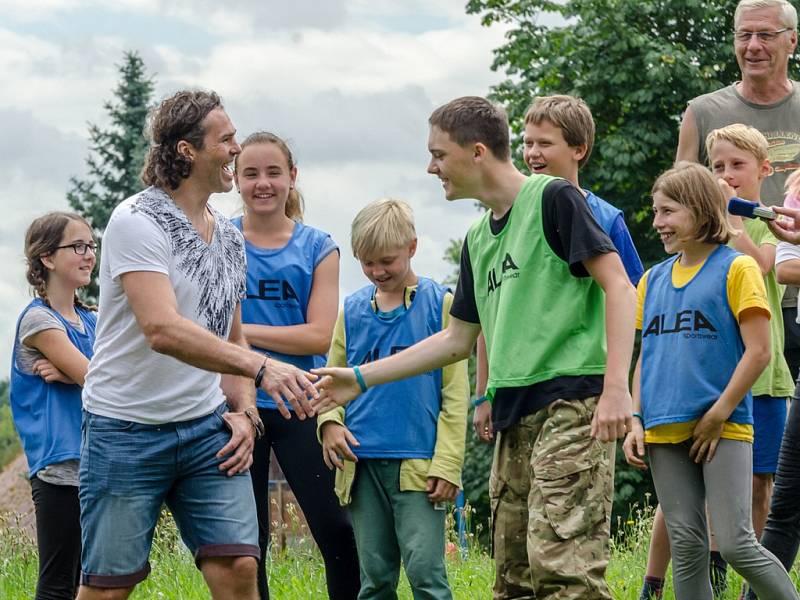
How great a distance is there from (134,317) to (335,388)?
0.89 meters

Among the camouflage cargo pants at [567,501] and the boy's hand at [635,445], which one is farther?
the boy's hand at [635,445]

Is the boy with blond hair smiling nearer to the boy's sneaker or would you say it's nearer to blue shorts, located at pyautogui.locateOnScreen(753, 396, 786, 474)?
the boy's sneaker

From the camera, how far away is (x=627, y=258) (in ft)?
17.9

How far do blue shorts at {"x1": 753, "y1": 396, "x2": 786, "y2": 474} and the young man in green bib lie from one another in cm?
143

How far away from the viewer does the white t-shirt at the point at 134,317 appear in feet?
15.0

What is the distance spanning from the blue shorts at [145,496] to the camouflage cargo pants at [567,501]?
1085 mm

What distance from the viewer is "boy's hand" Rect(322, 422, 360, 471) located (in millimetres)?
5309

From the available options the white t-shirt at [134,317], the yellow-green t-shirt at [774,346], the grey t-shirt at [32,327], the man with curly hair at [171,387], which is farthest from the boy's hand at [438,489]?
the grey t-shirt at [32,327]

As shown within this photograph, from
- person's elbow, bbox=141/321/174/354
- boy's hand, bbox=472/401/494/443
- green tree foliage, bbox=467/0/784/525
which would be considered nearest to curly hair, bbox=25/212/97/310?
person's elbow, bbox=141/321/174/354

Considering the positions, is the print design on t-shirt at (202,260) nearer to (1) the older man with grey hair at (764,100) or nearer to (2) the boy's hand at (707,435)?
(2) the boy's hand at (707,435)

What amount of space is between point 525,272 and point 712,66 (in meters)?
20.3

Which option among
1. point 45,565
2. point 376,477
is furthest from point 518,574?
point 45,565

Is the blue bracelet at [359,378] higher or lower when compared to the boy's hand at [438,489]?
higher

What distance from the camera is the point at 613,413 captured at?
13.7 ft
